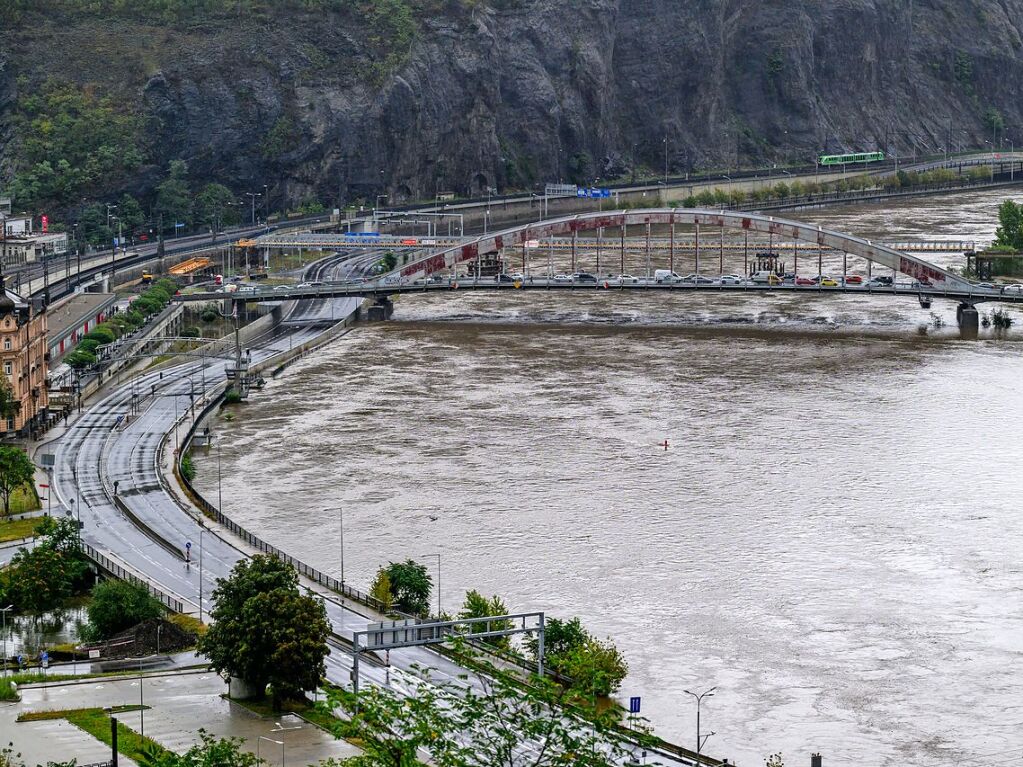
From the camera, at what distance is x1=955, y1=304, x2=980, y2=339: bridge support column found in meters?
103

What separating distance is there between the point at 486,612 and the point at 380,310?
60.5 metres

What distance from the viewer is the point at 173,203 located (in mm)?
142125

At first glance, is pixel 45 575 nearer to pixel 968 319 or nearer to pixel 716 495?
pixel 716 495

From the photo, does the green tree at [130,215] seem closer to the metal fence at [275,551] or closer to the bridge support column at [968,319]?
the bridge support column at [968,319]

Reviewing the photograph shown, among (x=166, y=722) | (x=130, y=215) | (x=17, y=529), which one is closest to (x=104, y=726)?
(x=166, y=722)

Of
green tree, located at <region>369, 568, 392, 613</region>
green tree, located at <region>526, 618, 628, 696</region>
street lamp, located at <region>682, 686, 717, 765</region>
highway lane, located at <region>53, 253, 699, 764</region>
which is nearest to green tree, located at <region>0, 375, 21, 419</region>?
→ highway lane, located at <region>53, 253, 699, 764</region>

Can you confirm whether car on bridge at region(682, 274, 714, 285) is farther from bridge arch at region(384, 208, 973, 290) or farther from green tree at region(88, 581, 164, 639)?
green tree at region(88, 581, 164, 639)

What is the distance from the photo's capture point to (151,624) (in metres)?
51.2

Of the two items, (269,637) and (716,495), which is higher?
(716,495)

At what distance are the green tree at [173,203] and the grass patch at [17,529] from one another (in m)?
79.7

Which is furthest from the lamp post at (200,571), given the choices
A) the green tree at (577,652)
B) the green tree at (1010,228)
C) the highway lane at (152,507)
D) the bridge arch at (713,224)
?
the green tree at (1010,228)

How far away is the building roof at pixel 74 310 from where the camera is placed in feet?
308

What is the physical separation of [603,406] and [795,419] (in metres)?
8.72

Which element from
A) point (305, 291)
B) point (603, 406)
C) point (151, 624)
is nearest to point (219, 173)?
point (305, 291)
